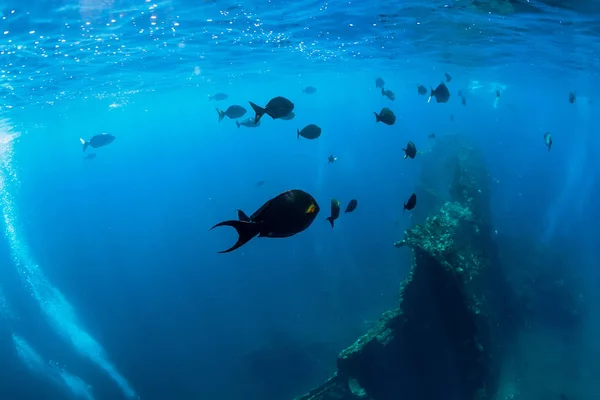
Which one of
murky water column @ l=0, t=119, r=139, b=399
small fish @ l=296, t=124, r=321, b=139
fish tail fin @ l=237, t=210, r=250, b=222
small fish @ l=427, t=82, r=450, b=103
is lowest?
murky water column @ l=0, t=119, r=139, b=399

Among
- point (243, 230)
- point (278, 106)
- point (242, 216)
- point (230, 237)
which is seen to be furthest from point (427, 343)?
point (230, 237)

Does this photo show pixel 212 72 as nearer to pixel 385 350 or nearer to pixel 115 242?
pixel 115 242

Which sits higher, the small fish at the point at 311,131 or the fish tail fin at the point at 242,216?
the fish tail fin at the point at 242,216

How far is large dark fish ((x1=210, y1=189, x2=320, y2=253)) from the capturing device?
2301 mm

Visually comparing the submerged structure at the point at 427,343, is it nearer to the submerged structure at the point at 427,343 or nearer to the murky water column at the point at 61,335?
the submerged structure at the point at 427,343

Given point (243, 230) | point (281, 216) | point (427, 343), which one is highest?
point (243, 230)

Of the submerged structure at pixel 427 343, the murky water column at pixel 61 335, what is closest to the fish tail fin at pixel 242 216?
the submerged structure at pixel 427 343

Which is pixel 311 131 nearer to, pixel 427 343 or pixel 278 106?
pixel 278 106

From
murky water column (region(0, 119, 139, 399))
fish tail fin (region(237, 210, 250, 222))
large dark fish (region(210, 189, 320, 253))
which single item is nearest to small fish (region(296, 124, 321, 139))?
large dark fish (region(210, 189, 320, 253))

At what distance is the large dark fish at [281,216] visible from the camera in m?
2.30

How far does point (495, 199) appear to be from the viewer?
3731 centimetres

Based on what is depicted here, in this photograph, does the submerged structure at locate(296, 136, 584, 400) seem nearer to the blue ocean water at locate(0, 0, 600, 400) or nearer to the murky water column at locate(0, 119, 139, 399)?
the blue ocean water at locate(0, 0, 600, 400)

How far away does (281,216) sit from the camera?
2477 millimetres

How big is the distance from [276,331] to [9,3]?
18.7 metres
